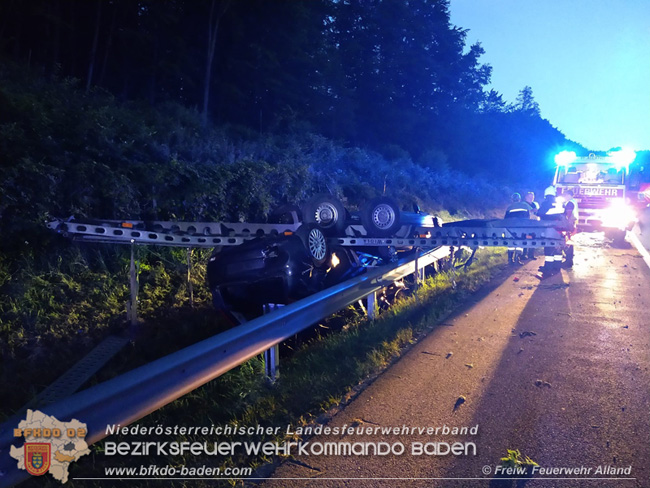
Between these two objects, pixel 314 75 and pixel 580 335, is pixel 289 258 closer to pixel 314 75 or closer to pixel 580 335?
pixel 580 335

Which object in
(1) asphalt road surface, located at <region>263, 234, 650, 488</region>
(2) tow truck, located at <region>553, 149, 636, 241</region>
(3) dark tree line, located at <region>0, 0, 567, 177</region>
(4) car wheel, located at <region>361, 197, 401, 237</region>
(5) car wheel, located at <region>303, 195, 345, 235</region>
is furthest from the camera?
(3) dark tree line, located at <region>0, 0, 567, 177</region>

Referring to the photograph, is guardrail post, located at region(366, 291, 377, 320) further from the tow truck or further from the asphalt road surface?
the tow truck

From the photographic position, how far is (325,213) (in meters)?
6.99

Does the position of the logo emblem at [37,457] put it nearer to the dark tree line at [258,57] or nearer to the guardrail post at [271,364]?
the guardrail post at [271,364]

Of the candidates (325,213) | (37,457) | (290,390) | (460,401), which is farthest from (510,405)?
(325,213)

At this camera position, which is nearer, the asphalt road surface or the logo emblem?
the logo emblem

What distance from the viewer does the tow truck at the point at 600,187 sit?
1642cm

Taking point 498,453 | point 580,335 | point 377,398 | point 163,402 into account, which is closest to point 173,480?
point 163,402

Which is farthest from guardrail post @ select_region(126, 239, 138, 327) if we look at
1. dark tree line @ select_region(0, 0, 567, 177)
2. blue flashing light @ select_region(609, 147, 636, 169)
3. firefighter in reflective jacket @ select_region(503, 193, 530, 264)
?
blue flashing light @ select_region(609, 147, 636, 169)

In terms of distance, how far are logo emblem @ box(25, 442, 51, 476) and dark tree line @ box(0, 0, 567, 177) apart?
45.0 ft

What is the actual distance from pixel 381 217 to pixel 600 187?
13.9m

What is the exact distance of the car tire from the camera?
592 cm

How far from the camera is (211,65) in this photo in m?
21.0

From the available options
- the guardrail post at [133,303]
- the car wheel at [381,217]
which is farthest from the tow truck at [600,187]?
the guardrail post at [133,303]
